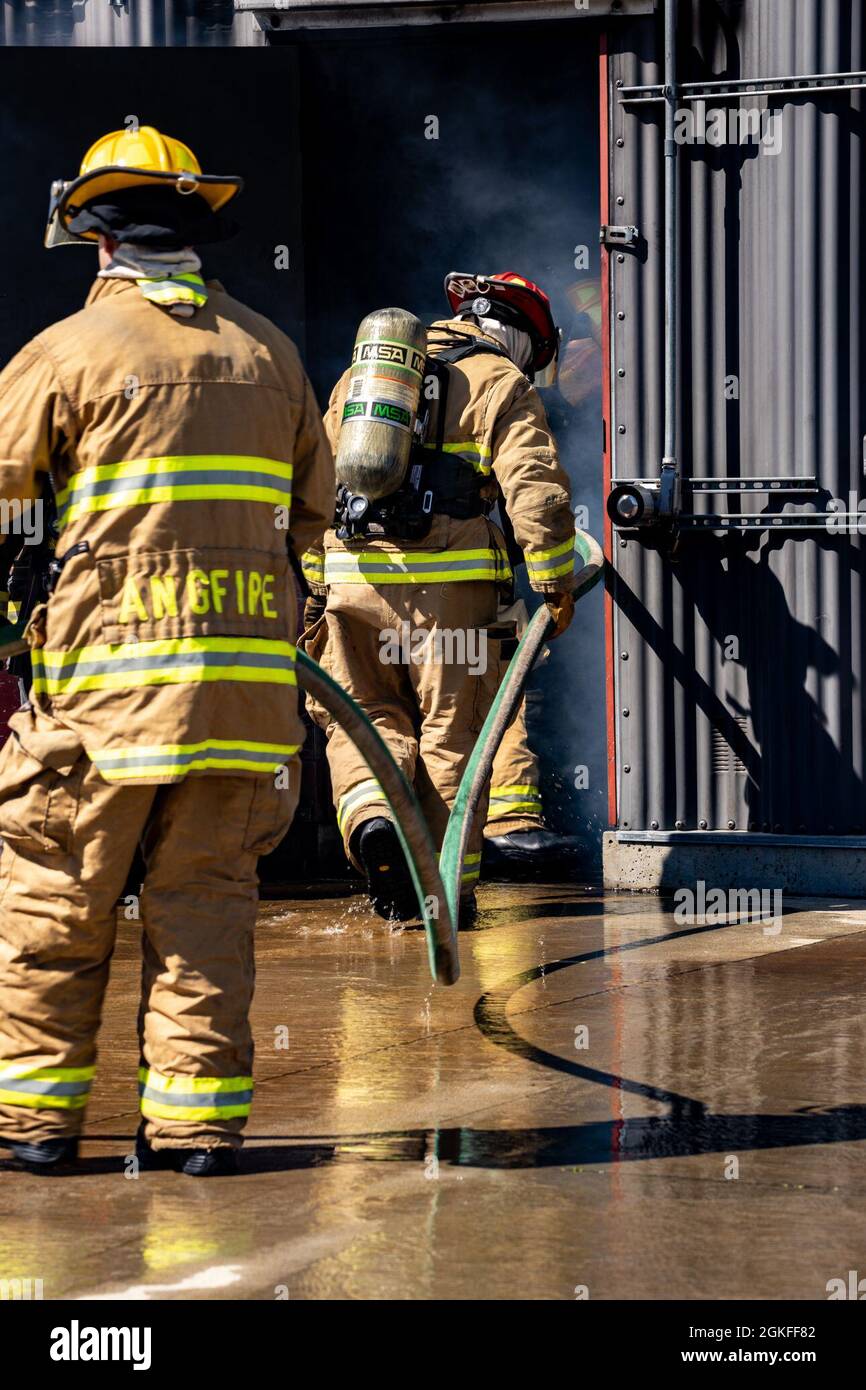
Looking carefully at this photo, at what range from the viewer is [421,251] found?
885 centimetres

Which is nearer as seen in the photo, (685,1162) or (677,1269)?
(677,1269)

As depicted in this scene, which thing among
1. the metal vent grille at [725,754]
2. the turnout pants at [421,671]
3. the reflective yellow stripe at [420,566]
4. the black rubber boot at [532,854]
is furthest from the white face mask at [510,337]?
the black rubber boot at [532,854]

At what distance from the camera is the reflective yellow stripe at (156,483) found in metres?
3.50

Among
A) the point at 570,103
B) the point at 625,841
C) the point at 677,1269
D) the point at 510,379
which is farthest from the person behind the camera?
the point at 570,103

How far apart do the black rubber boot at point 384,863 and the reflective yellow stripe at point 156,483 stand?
2469mm

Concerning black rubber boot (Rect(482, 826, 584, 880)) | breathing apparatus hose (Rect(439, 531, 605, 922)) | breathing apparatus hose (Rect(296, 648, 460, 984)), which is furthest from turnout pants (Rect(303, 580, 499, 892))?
breathing apparatus hose (Rect(296, 648, 460, 984))

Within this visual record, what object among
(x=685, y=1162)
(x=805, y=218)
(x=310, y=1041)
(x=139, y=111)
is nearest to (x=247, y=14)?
(x=139, y=111)

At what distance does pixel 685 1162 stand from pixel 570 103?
6090mm

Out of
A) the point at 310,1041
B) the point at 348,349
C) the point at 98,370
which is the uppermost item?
the point at 348,349

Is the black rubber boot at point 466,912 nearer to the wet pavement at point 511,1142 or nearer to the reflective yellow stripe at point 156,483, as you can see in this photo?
the wet pavement at point 511,1142

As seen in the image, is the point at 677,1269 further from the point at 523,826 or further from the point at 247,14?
the point at 247,14

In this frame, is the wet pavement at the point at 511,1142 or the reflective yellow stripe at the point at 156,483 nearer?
the wet pavement at the point at 511,1142

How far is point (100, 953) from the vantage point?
355 cm

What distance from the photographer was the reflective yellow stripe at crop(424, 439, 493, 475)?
242 inches
